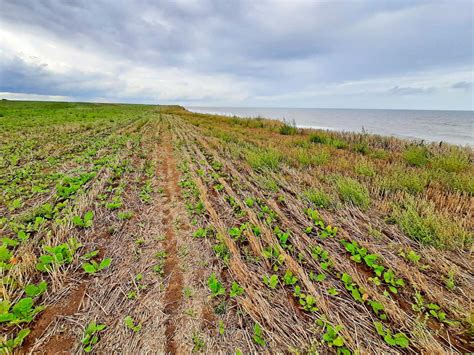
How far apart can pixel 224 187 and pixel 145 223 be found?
84.3 inches

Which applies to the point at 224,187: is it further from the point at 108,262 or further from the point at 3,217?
the point at 3,217

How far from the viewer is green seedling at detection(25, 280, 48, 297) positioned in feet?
7.23

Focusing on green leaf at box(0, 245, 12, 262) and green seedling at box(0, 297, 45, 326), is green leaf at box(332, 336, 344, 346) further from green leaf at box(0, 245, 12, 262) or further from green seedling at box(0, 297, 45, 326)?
green leaf at box(0, 245, 12, 262)

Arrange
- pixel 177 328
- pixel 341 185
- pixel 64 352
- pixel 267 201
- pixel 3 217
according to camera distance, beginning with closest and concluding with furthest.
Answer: pixel 64 352, pixel 177 328, pixel 3 217, pixel 267 201, pixel 341 185

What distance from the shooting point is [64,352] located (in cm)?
180

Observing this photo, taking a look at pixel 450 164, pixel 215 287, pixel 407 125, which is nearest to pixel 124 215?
pixel 215 287

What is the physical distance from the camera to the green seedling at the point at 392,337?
72.0 inches

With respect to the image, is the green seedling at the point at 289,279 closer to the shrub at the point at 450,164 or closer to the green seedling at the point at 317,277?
the green seedling at the point at 317,277

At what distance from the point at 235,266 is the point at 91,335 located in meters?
1.62

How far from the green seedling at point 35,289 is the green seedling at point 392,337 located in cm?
359

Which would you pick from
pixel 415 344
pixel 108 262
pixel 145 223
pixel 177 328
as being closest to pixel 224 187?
pixel 145 223

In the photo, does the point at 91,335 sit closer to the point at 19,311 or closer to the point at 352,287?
the point at 19,311

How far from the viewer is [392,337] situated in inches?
75.7

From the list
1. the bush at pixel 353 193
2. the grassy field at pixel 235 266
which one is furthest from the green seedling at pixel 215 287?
the bush at pixel 353 193
